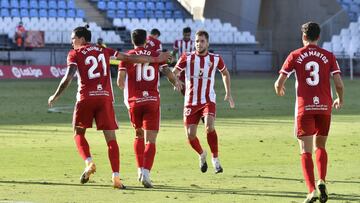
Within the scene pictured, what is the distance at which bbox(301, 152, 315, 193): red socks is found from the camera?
10133mm

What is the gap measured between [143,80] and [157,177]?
50.2 inches

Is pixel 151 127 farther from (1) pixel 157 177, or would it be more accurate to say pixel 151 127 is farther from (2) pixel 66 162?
(2) pixel 66 162

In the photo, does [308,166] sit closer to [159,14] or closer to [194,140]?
[194,140]

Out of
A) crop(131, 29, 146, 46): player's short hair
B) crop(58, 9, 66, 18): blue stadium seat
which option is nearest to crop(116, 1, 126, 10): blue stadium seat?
crop(58, 9, 66, 18): blue stadium seat

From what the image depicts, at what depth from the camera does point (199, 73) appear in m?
14.1

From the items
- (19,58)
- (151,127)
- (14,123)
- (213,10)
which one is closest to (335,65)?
(151,127)

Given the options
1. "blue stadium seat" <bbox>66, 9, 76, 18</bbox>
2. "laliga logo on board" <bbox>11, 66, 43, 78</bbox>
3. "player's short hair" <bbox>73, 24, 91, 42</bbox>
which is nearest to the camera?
"player's short hair" <bbox>73, 24, 91, 42</bbox>

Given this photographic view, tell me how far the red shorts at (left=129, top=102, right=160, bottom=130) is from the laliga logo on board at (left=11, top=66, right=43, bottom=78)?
3095 centimetres

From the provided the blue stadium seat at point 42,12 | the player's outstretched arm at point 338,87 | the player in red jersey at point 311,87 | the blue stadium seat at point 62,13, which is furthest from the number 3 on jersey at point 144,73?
the blue stadium seat at point 42,12

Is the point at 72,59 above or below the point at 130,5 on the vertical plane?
below

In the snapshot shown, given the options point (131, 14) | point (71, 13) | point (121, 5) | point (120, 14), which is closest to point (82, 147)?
point (71, 13)

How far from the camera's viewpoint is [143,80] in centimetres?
1256

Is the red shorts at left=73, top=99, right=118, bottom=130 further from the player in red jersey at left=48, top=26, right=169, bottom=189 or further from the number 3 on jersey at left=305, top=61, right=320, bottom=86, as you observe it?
the number 3 on jersey at left=305, top=61, right=320, bottom=86

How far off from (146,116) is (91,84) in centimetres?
92
